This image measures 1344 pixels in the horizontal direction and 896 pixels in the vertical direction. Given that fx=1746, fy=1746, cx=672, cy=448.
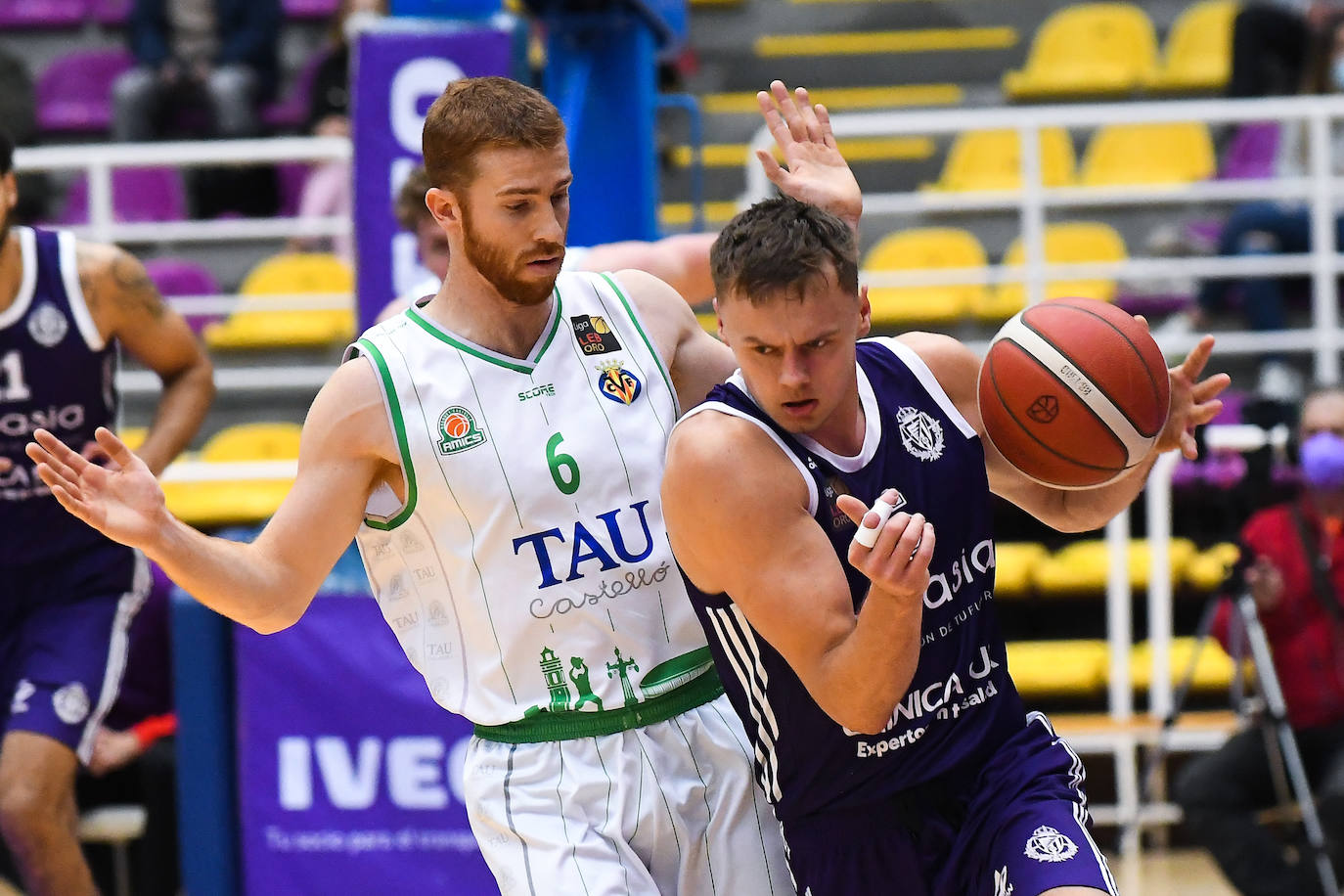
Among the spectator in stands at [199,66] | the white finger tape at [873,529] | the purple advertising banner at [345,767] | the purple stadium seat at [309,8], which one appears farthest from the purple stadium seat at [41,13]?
the white finger tape at [873,529]

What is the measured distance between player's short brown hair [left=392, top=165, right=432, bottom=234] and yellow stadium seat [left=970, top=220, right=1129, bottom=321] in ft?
15.0

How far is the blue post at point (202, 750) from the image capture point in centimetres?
539

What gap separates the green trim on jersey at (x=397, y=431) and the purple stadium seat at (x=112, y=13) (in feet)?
33.6

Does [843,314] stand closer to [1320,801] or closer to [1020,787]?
[1020,787]

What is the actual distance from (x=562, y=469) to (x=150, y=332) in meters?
2.12

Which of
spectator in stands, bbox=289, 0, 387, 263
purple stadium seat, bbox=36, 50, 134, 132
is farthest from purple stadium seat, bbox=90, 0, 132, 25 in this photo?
spectator in stands, bbox=289, 0, 387, 263

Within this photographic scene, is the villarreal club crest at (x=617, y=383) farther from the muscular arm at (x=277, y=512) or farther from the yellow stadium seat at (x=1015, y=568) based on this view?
the yellow stadium seat at (x=1015, y=568)

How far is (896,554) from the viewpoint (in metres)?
2.51

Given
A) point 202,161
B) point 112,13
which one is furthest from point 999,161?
point 112,13

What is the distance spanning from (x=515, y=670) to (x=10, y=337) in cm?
228

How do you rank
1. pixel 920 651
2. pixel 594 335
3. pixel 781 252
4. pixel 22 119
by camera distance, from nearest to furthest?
pixel 781 252
pixel 920 651
pixel 594 335
pixel 22 119

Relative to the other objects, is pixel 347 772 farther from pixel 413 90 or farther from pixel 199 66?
pixel 199 66

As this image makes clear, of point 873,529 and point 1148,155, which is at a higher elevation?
point 1148,155

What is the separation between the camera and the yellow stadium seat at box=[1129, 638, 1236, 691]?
7.48 meters
